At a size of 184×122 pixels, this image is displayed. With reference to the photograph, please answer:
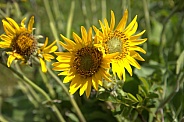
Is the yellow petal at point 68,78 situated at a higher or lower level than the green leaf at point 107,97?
higher

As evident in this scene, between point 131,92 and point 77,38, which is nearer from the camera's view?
point 77,38

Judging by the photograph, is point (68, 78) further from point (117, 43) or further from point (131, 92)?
point (131, 92)

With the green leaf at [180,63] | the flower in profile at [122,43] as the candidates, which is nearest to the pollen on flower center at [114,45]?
the flower in profile at [122,43]

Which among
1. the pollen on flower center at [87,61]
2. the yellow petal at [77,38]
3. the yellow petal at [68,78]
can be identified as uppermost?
the yellow petal at [77,38]

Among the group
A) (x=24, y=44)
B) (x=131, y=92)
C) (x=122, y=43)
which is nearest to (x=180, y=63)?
(x=131, y=92)

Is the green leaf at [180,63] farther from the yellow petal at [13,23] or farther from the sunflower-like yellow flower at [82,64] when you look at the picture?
the yellow petal at [13,23]

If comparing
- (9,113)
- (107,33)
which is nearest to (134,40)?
(107,33)

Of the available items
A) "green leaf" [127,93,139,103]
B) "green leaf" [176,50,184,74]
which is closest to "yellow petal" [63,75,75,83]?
"green leaf" [127,93,139,103]

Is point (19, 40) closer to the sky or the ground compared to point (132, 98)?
closer to the sky
